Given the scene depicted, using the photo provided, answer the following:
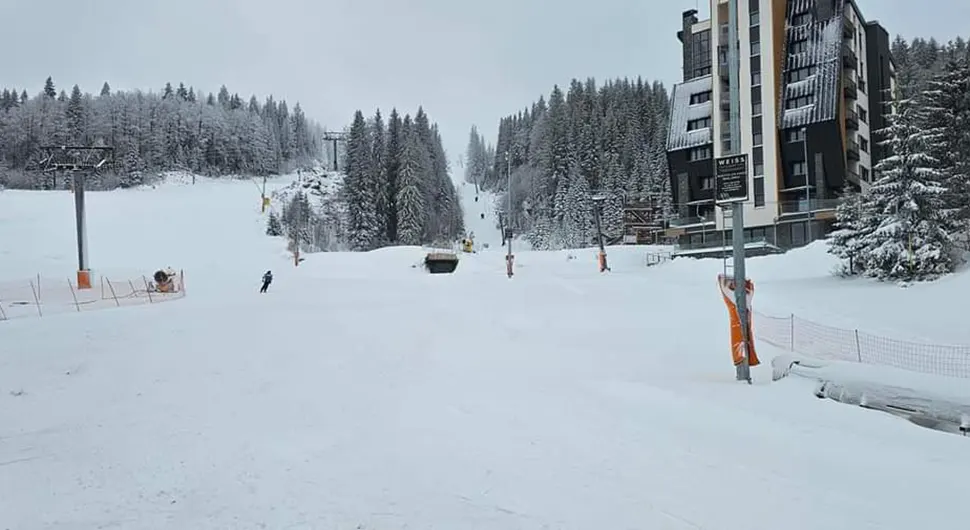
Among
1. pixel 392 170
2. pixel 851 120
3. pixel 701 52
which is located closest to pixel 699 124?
pixel 701 52

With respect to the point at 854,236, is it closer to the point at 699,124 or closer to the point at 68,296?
the point at 699,124

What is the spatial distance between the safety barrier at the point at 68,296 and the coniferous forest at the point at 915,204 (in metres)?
29.3

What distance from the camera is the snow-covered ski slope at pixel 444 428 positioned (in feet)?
19.1

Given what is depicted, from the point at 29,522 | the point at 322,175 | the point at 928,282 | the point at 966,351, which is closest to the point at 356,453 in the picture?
the point at 29,522

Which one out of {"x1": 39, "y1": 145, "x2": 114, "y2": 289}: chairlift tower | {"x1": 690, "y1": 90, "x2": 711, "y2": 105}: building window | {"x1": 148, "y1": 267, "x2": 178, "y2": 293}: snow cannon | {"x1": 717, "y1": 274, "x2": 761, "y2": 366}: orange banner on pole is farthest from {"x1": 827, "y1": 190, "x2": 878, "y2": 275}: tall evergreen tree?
{"x1": 39, "y1": 145, "x2": 114, "y2": 289}: chairlift tower

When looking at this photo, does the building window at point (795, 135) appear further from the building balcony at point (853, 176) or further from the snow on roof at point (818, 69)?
the building balcony at point (853, 176)

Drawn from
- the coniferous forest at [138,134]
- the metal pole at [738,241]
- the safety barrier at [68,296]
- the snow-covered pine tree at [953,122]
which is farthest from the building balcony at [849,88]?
the coniferous forest at [138,134]

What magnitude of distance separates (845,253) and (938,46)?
83.2 meters

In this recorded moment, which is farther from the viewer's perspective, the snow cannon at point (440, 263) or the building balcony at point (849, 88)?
the building balcony at point (849, 88)

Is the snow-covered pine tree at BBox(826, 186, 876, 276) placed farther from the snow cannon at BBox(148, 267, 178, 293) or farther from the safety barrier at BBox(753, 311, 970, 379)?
the snow cannon at BBox(148, 267, 178, 293)

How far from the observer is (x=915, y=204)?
79.5ft

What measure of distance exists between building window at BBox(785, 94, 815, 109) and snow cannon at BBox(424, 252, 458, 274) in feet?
87.4

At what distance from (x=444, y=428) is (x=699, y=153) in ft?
159

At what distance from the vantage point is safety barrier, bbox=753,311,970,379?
1383 cm
